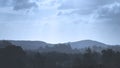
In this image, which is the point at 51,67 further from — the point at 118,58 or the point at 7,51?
the point at 118,58

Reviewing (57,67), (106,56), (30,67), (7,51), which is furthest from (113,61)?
(7,51)

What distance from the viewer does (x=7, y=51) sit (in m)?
129

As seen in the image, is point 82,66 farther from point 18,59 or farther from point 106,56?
point 106,56

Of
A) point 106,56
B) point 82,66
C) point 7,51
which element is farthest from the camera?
point 106,56

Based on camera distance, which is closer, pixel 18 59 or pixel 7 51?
pixel 18 59

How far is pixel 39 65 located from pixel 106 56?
103 feet

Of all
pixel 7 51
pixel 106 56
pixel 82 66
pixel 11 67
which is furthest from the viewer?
pixel 106 56

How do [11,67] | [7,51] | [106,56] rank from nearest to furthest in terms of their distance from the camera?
[11,67]
[7,51]
[106,56]

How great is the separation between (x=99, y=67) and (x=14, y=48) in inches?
1783

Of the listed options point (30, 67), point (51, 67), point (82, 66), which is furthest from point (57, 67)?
point (82, 66)

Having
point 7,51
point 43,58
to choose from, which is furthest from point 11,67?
point 43,58

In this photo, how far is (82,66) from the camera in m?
97.8

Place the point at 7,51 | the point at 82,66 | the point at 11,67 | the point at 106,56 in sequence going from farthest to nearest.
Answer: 1. the point at 106,56
2. the point at 7,51
3. the point at 11,67
4. the point at 82,66

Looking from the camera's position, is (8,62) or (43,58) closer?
(8,62)
